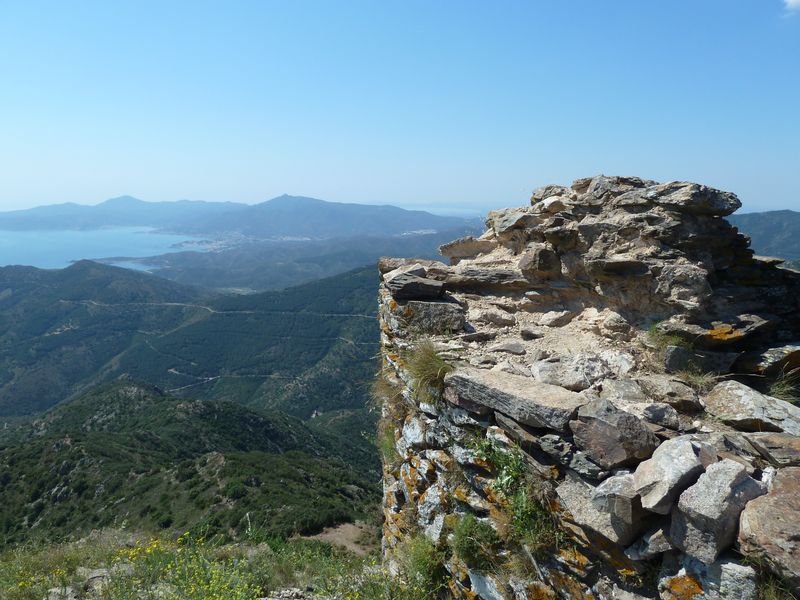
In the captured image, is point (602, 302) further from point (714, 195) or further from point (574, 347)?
point (714, 195)

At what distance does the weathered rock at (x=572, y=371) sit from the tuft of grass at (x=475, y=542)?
1.64 m

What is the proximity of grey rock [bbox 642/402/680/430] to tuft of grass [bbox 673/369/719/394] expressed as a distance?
1.02m

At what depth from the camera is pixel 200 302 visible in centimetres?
17062

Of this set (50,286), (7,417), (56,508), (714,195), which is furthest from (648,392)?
(50,286)

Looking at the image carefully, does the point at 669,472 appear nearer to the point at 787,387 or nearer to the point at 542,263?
the point at 787,387

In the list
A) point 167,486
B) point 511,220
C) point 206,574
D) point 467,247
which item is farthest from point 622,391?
point 167,486

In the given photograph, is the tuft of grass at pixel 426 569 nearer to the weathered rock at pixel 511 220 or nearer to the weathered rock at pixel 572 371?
the weathered rock at pixel 572 371

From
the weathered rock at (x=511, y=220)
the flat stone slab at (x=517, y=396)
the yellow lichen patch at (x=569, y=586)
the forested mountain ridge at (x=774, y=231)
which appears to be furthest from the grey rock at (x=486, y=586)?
the forested mountain ridge at (x=774, y=231)

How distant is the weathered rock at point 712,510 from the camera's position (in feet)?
10.2

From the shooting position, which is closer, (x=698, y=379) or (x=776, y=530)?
(x=776, y=530)

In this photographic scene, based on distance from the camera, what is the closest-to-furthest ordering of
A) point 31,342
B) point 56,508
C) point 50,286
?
point 56,508
point 31,342
point 50,286

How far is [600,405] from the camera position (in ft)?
13.4

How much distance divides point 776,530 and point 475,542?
8.48 ft

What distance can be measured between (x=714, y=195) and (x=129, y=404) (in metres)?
65.9
